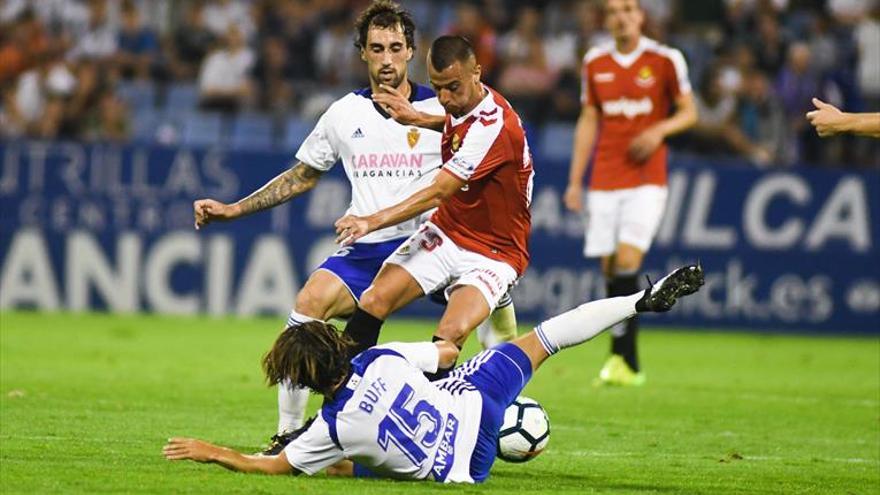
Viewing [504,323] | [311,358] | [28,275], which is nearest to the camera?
[311,358]

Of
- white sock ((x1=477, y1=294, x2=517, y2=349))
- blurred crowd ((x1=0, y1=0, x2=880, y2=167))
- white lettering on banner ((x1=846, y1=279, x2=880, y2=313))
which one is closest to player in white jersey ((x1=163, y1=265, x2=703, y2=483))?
white sock ((x1=477, y1=294, x2=517, y2=349))

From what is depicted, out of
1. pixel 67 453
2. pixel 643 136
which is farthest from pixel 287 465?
pixel 643 136

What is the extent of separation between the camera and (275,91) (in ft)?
66.4

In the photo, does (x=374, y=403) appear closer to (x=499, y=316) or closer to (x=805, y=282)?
(x=499, y=316)

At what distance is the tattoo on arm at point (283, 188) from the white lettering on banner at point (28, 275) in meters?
9.63

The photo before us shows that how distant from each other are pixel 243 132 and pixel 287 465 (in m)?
12.9

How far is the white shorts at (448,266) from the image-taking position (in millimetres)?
8539

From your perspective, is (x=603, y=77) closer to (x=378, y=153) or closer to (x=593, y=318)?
(x=378, y=153)

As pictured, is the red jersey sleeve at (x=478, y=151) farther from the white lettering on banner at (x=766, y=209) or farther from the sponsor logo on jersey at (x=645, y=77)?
the white lettering on banner at (x=766, y=209)

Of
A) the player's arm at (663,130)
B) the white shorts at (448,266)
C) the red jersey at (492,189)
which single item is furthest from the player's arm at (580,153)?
the white shorts at (448,266)

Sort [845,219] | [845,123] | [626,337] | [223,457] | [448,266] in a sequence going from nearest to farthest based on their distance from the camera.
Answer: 1. [223,457]
2. [845,123]
3. [448,266]
4. [626,337]
5. [845,219]

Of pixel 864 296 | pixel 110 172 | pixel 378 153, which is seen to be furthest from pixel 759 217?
pixel 378 153

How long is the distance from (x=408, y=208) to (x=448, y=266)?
0.67 metres

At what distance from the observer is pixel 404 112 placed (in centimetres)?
848
